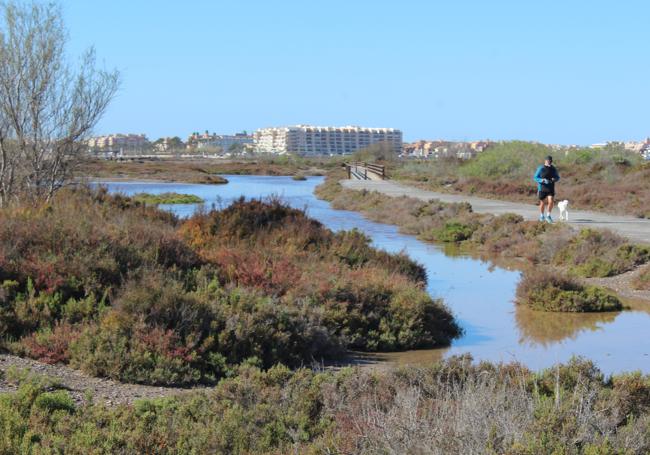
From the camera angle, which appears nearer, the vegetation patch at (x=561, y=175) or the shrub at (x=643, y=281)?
the shrub at (x=643, y=281)

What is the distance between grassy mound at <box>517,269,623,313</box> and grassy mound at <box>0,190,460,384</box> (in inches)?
103

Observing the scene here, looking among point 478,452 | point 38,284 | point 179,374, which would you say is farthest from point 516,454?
point 38,284

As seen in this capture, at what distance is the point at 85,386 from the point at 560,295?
381 inches

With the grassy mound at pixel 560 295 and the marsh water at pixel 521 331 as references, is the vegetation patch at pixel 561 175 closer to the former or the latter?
the marsh water at pixel 521 331

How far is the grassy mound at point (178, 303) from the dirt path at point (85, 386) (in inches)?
6.9

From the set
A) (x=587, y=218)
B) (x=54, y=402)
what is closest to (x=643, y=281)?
(x=587, y=218)

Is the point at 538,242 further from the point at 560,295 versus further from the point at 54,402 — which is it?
the point at 54,402

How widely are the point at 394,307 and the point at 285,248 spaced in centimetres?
407

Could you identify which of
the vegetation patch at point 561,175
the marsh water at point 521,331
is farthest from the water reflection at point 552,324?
the vegetation patch at point 561,175

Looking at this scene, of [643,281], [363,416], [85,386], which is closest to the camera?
[363,416]

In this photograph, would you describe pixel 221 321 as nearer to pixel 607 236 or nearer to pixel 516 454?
pixel 516 454

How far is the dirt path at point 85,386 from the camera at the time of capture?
8.59 m

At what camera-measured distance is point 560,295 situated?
16031 millimetres

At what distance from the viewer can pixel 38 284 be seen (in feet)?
38.1
